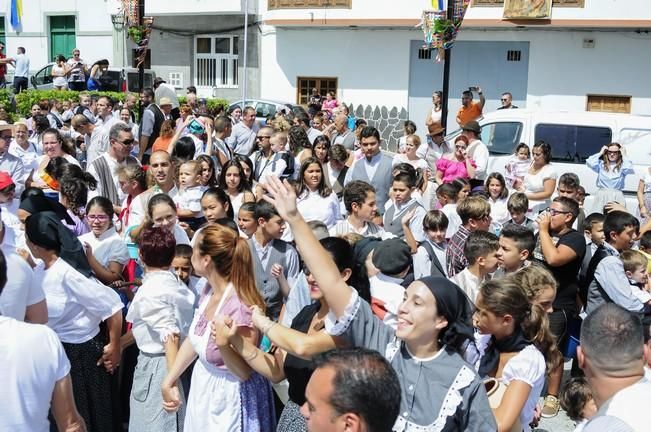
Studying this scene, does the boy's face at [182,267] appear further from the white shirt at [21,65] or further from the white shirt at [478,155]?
the white shirt at [21,65]

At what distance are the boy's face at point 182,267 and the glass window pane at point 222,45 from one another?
79.1 feet

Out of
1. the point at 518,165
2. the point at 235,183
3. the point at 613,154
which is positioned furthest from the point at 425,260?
the point at 613,154

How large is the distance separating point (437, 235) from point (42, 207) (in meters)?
3.26

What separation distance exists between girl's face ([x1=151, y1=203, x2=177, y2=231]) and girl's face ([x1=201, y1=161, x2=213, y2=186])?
73.0 inches

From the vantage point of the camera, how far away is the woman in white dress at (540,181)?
9.70 meters

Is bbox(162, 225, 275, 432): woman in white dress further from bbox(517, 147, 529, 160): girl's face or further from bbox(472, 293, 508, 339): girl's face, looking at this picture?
bbox(517, 147, 529, 160): girl's face

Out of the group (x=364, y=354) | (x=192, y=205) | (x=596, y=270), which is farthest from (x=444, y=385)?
(x=192, y=205)

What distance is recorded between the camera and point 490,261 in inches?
212

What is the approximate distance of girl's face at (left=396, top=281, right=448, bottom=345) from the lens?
3.30 metres

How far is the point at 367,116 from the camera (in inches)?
1002

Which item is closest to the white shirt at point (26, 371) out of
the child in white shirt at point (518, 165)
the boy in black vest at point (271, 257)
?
the boy in black vest at point (271, 257)

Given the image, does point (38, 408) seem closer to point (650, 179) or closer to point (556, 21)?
point (650, 179)

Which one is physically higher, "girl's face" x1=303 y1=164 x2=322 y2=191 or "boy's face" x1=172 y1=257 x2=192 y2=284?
"girl's face" x1=303 y1=164 x2=322 y2=191

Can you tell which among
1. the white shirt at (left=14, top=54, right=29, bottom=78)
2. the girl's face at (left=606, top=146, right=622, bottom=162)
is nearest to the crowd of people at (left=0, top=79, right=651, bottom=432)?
the girl's face at (left=606, top=146, right=622, bottom=162)
